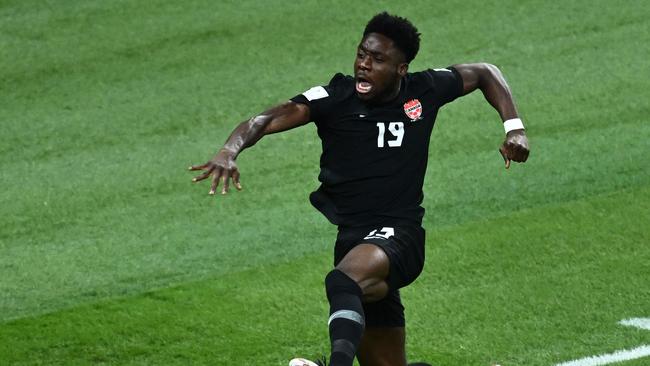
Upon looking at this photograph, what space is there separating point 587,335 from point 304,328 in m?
1.71

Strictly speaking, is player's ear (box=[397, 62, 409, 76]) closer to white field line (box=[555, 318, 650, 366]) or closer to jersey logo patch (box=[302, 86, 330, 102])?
jersey logo patch (box=[302, 86, 330, 102])

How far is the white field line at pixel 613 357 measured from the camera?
26.9 ft

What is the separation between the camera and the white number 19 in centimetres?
740

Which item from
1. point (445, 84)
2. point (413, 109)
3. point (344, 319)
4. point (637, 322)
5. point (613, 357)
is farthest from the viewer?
point (637, 322)

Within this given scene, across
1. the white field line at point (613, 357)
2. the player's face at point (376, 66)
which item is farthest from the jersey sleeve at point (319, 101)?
the white field line at point (613, 357)

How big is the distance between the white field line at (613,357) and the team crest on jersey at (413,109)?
176 centimetres

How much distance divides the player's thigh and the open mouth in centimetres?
123

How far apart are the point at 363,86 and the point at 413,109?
34 centimetres

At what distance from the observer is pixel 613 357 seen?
827cm

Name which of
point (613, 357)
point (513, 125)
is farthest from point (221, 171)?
point (613, 357)

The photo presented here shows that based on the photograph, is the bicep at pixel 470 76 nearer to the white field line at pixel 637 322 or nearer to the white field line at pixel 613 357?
the white field line at pixel 613 357

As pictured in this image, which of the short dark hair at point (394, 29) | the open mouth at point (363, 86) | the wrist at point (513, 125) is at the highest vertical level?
the short dark hair at point (394, 29)

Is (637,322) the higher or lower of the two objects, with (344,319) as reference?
lower

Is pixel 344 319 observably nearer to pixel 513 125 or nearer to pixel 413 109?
pixel 413 109
